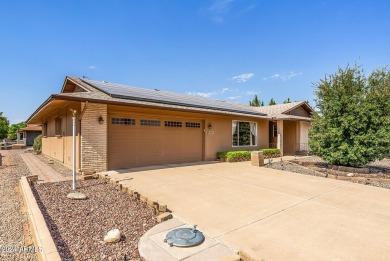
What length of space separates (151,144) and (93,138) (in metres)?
2.49

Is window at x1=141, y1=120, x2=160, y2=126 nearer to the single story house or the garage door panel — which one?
the garage door panel

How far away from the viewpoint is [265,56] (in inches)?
668

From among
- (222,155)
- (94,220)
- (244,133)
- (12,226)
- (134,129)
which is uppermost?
(134,129)

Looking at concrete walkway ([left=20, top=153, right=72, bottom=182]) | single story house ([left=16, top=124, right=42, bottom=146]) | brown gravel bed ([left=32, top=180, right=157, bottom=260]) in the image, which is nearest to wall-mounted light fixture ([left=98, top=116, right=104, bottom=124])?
concrete walkway ([left=20, top=153, right=72, bottom=182])

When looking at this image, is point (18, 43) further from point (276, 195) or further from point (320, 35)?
point (320, 35)

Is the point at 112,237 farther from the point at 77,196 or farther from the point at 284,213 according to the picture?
the point at 284,213

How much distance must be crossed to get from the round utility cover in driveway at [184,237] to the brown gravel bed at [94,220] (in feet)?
1.52

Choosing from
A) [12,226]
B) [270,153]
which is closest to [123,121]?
[12,226]

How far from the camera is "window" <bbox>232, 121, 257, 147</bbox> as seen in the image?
1337cm

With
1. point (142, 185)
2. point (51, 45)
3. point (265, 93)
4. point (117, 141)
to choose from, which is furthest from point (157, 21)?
point (265, 93)

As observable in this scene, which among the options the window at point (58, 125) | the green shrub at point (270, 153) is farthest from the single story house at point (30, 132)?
the green shrub at point (270, 153)

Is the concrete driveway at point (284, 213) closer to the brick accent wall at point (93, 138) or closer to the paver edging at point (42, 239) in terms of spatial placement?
the brick accent wall at point (93, 138)

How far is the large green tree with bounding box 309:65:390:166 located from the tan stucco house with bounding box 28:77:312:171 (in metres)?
4.42

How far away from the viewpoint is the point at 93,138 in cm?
807
